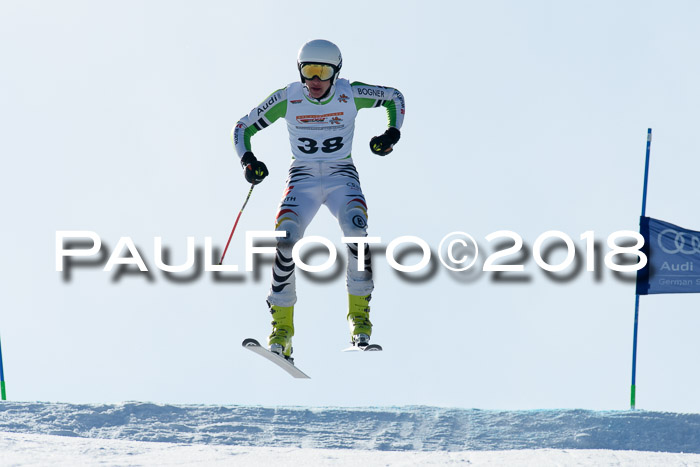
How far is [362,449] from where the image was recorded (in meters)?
10.3

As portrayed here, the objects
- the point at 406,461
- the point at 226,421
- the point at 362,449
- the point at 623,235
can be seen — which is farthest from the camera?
the point at 623,235

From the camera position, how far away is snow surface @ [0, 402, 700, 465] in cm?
941

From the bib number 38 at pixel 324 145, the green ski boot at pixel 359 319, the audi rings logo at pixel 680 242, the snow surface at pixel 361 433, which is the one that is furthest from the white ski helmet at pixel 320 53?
the audi rings logo at pixel 680 242

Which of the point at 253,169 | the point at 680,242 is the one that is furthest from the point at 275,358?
the point at 680,242

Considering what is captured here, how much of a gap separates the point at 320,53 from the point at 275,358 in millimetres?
2913

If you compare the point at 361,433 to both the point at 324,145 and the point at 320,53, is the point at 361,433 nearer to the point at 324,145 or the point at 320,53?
the point at 324,145

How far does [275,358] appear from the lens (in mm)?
9961

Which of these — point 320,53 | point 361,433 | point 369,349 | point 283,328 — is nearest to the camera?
point 369,349

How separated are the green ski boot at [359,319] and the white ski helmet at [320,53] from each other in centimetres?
224

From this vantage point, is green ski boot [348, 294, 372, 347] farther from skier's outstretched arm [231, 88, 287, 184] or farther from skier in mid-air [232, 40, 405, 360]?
skier's outstretched arm [231, 88, 287, 184]

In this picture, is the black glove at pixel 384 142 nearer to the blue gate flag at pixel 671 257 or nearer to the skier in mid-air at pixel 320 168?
the skier in mid-air at pixel 320 168

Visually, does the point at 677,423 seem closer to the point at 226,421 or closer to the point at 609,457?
the point at 609,457

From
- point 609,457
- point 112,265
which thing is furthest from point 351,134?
point 609,457

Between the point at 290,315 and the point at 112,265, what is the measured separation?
2221 mm
